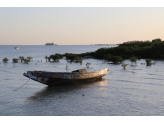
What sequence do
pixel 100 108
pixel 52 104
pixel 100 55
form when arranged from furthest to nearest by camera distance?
1. pixel 100 55
2. pixel 52 104
3. pixel 100 108

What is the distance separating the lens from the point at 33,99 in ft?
55.2

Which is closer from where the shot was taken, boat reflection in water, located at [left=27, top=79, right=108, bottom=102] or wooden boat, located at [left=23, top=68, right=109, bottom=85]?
boat reflection in water, located at [left=27, top=79, right=108, bottom=102]

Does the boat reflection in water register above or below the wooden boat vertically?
below

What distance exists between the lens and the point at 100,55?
66.3 m

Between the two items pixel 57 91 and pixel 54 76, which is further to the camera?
pixel 54 76

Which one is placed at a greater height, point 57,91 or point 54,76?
point 54,76

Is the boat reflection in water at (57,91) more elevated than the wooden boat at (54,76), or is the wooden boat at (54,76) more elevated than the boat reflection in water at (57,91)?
the wooden boat at (54,76)

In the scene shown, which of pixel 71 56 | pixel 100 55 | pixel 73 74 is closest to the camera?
pixel 73 74

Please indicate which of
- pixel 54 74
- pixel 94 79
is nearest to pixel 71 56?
pixel 94 79

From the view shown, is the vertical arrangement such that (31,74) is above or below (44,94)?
above

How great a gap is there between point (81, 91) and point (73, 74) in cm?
349

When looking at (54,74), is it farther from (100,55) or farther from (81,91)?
(100,55)

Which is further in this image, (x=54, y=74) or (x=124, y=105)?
(x=54, y=74)

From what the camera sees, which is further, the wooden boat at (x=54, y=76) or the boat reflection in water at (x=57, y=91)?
the wooden boat at (x=54, y=76)
